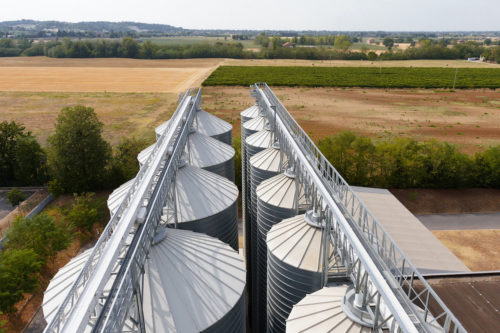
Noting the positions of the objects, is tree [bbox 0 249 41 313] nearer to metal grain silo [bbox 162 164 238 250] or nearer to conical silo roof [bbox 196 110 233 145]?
metal grain silo [bbox 162 164 238 250]

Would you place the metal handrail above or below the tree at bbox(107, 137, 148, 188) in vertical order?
above

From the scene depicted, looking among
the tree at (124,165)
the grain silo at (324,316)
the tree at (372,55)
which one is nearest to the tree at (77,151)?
the tree at (124,165)

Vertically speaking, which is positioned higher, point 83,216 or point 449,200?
point 83,216

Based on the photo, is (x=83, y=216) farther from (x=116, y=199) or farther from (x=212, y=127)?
(x=116, y=199)

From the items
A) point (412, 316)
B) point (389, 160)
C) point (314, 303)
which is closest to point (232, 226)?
point (314, 303)

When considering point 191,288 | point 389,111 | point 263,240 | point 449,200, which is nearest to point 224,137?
point 263,240

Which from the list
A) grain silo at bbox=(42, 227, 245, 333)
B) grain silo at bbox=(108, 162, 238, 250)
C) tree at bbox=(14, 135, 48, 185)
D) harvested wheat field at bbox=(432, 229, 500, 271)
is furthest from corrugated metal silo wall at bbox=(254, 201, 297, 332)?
tree at bbox=(14, 135, 48, 185)

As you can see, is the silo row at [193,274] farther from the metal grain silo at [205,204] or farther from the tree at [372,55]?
the tree at [372,55]
